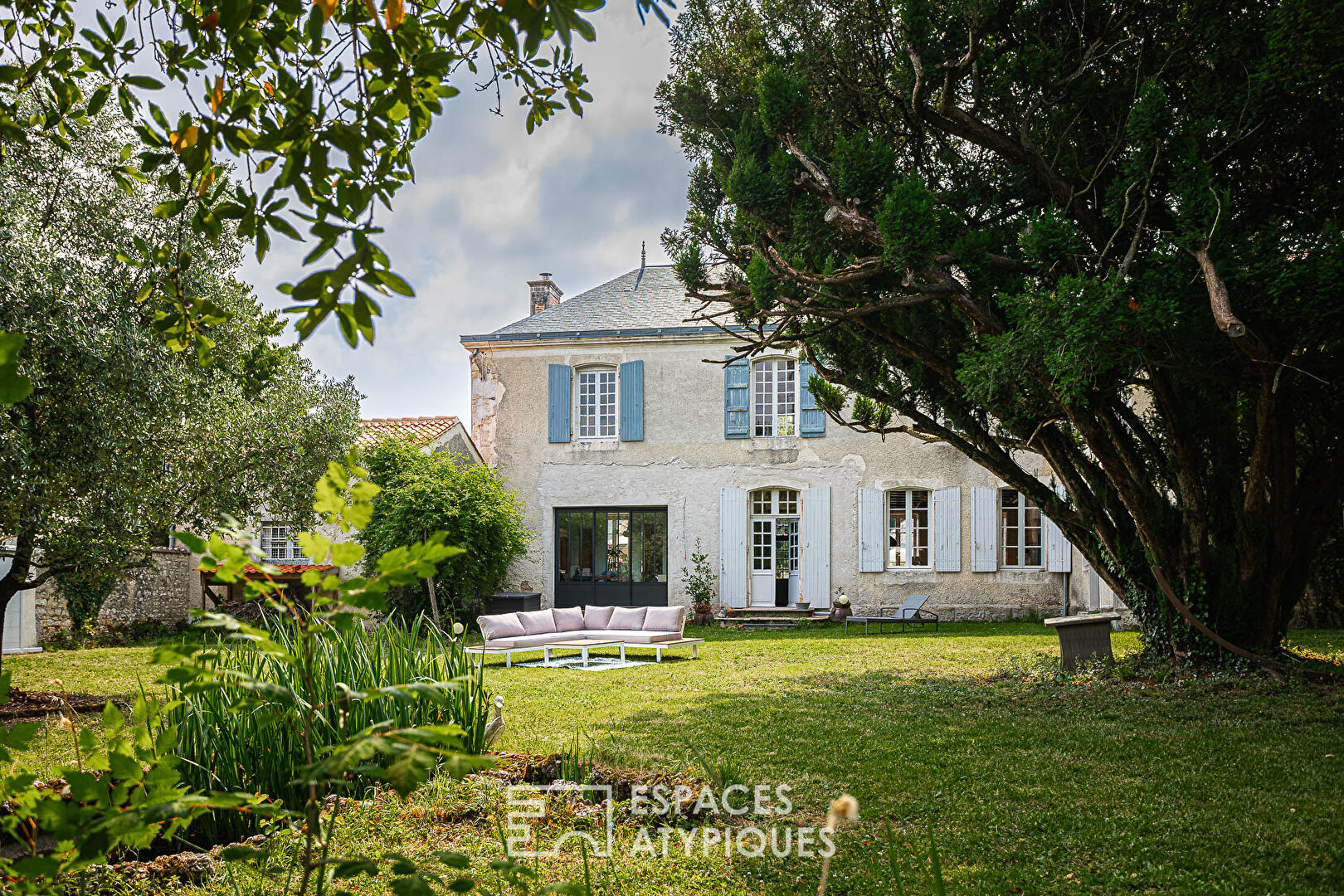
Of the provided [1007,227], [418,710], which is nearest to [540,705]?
[418,710]

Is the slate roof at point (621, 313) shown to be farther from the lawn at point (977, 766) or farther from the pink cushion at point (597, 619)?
the lawn at point (977, 766)

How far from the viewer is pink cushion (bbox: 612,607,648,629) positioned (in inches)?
482

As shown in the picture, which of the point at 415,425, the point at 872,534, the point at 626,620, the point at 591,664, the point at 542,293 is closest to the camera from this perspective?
the point at 591,664

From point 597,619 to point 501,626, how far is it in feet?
4.73

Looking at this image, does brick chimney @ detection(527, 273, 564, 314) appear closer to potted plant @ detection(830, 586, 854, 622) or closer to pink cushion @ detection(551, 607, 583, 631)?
potted plant @ detection(830, 586, 854, 622)

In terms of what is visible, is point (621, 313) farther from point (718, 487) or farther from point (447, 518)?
point (447, 518)

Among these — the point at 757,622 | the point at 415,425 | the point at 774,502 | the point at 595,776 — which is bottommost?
the point at 757,622

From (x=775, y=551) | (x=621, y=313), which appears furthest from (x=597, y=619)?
(x=621, y=313)

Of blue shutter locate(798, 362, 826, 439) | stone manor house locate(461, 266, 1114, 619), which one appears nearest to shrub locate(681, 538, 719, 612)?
stone manor house locate(461, 266, 1114, 619)

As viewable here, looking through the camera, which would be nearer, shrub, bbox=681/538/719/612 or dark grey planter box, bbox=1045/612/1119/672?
dark grey planter box, bbox=1045/612/1119/672

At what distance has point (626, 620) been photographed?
12.3 meters

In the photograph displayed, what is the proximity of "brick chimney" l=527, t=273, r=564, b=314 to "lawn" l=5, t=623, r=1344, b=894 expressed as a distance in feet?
37.9

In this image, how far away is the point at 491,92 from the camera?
3.09m

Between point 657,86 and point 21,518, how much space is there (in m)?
6.72
